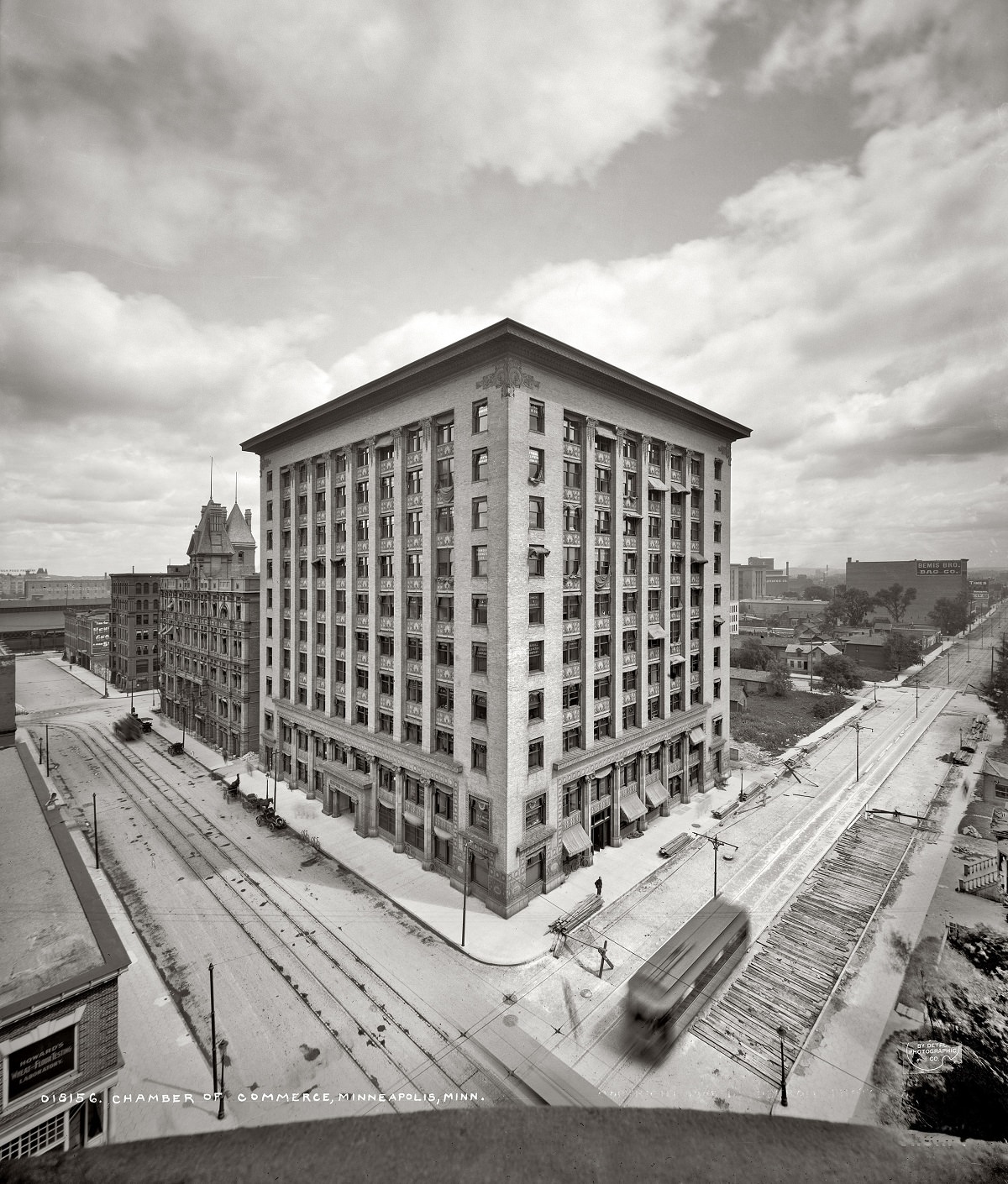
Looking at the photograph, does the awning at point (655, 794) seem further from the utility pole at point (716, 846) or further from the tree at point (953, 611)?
the tree at point (953, 611)

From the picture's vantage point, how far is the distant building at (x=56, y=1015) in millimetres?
12898

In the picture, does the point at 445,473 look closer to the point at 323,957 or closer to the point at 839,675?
the point at 323,957

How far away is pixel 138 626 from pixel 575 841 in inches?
3258

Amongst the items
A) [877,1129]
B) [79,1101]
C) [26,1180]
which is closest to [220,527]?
[79,1101]

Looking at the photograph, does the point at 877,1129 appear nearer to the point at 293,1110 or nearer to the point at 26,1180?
the point at 26,1180

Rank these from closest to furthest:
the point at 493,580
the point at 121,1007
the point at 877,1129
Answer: the point at 877,1129, the point at 121,1007, the point at 493,580

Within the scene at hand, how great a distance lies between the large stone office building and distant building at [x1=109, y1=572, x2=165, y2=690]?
174ft

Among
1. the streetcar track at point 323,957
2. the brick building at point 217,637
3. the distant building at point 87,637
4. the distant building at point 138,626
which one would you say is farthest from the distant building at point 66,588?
the streetcar track at point 323,957

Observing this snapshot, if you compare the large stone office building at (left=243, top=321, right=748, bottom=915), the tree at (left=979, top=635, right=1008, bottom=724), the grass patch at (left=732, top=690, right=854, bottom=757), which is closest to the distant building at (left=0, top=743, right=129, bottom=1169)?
the large stone office building at (left=243, top=321, right=748, bottom=915)

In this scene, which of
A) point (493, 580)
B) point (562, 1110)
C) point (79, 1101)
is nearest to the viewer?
point (562, 1110)

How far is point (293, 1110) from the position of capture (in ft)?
57.5

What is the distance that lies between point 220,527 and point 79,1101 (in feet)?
202

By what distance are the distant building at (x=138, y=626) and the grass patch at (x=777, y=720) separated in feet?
287

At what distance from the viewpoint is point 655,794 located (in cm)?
3722
